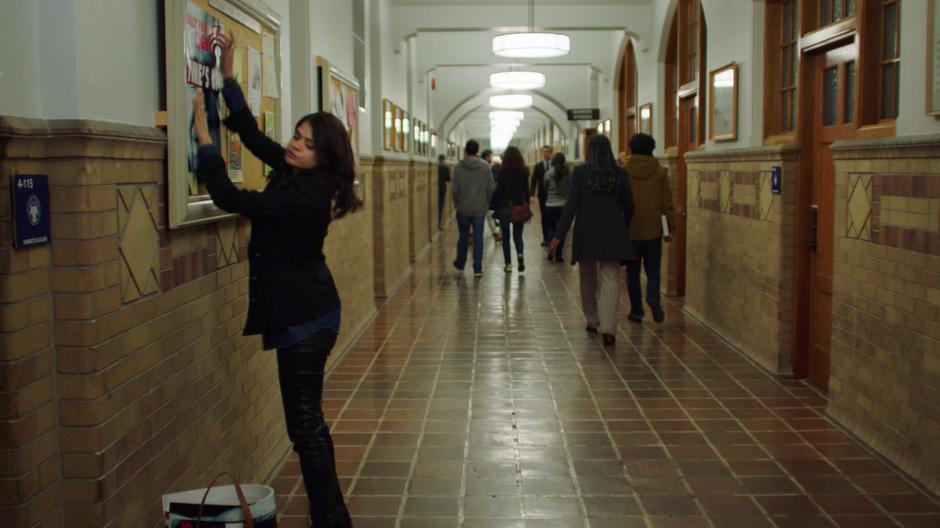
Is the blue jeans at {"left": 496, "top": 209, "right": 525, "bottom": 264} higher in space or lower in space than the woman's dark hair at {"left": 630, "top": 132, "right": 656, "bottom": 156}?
lower

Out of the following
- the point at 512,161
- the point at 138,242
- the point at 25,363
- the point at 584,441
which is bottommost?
the point at 584,441

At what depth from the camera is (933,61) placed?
4016mm

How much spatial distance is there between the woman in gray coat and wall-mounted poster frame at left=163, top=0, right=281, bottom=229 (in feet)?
11.0

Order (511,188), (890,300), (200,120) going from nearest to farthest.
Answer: (200,120)
(890,300)
(511,188)

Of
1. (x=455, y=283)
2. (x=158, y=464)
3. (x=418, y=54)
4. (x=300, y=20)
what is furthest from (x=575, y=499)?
(x=418, y=54)

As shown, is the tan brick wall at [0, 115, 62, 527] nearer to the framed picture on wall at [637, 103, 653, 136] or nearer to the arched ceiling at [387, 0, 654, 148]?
the framed picture on wall at [637, 103, 653, 136]

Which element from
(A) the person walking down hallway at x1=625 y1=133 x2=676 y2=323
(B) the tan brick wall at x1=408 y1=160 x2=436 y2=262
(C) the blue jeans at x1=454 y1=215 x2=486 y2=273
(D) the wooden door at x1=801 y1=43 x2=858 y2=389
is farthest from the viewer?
(B) the tan brick wall at x1=408 y1=160 x2=436 y2=262

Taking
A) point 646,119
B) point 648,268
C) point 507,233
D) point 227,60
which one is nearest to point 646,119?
point 646,119

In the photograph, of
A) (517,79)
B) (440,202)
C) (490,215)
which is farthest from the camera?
(440,202)

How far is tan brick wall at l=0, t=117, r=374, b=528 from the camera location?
7.54 ft

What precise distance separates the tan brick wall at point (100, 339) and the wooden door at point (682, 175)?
6.96m

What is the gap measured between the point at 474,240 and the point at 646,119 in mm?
2517

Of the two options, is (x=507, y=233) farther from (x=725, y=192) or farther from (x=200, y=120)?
(x=200, y=120)

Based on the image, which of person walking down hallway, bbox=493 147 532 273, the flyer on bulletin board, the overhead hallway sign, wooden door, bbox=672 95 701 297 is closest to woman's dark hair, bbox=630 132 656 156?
wooden door, bbox=672 95 701 297
